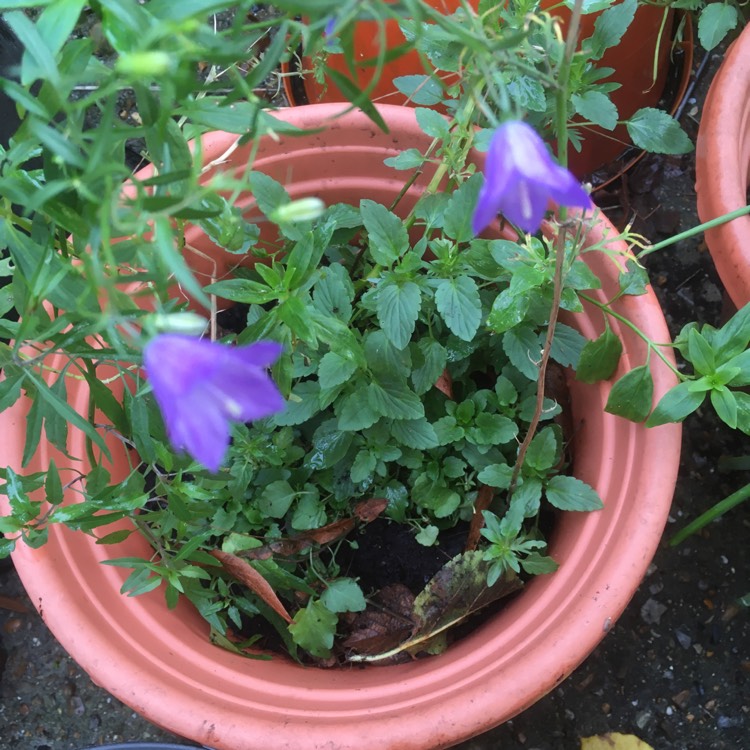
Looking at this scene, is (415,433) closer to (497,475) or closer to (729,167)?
(497,475)

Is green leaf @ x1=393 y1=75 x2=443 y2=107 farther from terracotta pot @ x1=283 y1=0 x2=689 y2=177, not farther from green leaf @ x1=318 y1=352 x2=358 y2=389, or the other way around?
green leaf @ x1=318 y1=352 x2=358 y2=389

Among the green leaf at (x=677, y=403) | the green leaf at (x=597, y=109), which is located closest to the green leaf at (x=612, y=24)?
the green leaf at (x=597, y=109)

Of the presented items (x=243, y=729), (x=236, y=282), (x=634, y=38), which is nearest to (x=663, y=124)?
(x=634, y=38)

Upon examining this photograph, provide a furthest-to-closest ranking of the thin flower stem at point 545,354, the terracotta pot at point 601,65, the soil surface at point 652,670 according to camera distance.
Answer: the soil surface at point 652,670 < the terracotta pot at point 601,65 < the thin flower stem at point 545,354

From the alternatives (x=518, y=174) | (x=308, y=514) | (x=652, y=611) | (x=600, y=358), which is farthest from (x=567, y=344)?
(x=652, y=611)

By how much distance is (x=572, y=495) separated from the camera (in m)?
0.88

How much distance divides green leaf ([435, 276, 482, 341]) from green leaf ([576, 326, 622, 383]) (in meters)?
0.15

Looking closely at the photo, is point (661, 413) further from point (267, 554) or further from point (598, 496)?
point (267, 554)

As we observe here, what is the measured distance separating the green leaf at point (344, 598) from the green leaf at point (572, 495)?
0.86ft

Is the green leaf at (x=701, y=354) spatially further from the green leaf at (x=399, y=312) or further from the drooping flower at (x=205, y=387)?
the drooping flower at (x=205, y=387)

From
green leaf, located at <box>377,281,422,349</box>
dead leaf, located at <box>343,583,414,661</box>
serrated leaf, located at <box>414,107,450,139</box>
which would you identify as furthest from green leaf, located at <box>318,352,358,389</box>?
dead leaf, located at <box>343,583,414,661</box>

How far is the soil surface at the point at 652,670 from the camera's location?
4.05 ft

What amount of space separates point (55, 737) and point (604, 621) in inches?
38.3

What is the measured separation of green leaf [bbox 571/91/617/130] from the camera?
876 millimetres
